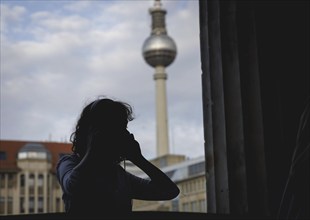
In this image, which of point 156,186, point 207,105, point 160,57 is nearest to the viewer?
point 156,186

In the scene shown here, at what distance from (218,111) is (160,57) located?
377 ft

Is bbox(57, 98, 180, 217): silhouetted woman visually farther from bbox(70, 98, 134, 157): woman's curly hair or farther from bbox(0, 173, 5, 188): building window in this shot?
bbox(0, 173, 5, 188): building window

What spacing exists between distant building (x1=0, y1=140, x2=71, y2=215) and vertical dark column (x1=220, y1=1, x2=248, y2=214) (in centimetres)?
8230

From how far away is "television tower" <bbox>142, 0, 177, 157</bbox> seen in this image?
114 meters

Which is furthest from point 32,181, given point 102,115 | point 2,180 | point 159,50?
point 102,115

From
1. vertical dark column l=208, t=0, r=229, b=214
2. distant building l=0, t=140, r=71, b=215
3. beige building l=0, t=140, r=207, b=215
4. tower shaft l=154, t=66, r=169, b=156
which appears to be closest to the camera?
vertical dark column l=208, t=0, r=229, b=214

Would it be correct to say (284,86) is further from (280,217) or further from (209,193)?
(280,217)

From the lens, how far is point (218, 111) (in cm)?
407

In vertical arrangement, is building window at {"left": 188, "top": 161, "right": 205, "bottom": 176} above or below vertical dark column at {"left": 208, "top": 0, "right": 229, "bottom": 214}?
above

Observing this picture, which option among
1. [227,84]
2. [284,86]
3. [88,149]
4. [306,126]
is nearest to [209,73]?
[227,84]

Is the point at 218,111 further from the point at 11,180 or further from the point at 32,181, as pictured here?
the point at 11,180

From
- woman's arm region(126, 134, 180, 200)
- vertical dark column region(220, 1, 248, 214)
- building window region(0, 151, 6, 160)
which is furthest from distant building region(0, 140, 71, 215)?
woman's arm region(126, 134, 180, 200)

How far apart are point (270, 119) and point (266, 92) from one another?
0.53 feet

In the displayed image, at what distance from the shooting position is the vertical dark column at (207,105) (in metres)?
4.02
